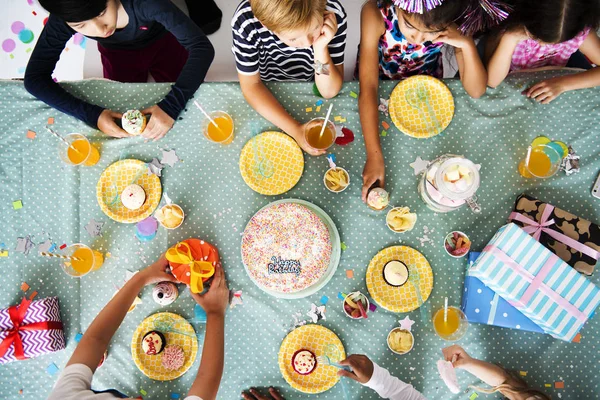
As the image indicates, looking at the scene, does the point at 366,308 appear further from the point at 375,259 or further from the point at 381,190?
the point at 381,190

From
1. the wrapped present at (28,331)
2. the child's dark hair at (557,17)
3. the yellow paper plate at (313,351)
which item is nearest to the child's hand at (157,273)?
the wrapped present at (28,331)

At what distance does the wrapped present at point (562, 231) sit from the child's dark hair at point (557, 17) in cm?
54

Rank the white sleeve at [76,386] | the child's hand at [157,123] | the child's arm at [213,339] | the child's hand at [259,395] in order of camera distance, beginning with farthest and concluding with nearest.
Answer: the child's hand at [157,123] < the child's hand at [259,395] < the child's arm at [213,339] < the white sleeve at [76,386]

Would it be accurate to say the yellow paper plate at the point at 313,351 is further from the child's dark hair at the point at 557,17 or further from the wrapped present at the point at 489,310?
the child's dark hair at the point at 557,17

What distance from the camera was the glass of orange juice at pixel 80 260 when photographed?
1414 mm

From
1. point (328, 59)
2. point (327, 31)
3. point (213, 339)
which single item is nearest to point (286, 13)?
point (327, 31)

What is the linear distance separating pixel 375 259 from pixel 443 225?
0.27m

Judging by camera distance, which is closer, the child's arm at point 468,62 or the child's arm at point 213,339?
the child's arm at point 213,339

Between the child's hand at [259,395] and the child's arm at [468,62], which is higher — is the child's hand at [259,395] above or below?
below

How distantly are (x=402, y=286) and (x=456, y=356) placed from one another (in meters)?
0.27

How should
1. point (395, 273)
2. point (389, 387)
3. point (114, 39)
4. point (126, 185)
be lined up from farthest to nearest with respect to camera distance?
point (114, 39) < point (126, 185) < point (395, 273) < point (389, 387)

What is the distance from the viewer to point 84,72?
228cm

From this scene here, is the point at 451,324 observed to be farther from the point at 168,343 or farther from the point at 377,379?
the point at 168,343

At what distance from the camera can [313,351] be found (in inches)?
53.8
